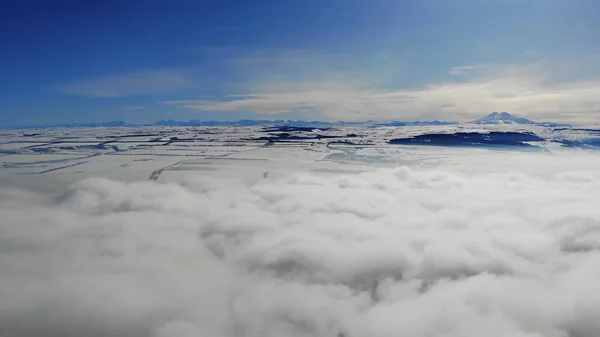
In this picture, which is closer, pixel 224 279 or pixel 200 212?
pixel 224 279

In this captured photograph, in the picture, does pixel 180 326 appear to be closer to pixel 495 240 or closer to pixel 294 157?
pixel 495 240

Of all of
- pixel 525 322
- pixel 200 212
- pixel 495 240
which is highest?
pixel 200 212

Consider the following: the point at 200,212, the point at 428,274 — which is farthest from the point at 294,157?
the point at 428,274

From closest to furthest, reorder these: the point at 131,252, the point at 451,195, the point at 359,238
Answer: the point at 131,252 → the point at 359,238 → the point at 451,195

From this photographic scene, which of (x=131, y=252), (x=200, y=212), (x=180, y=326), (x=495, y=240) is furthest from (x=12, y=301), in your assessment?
(x=495, y=240)

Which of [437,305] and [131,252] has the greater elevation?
[131,252]

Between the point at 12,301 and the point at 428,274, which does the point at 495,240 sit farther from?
the point at 12,301

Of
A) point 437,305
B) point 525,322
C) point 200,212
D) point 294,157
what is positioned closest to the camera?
point 525,322
